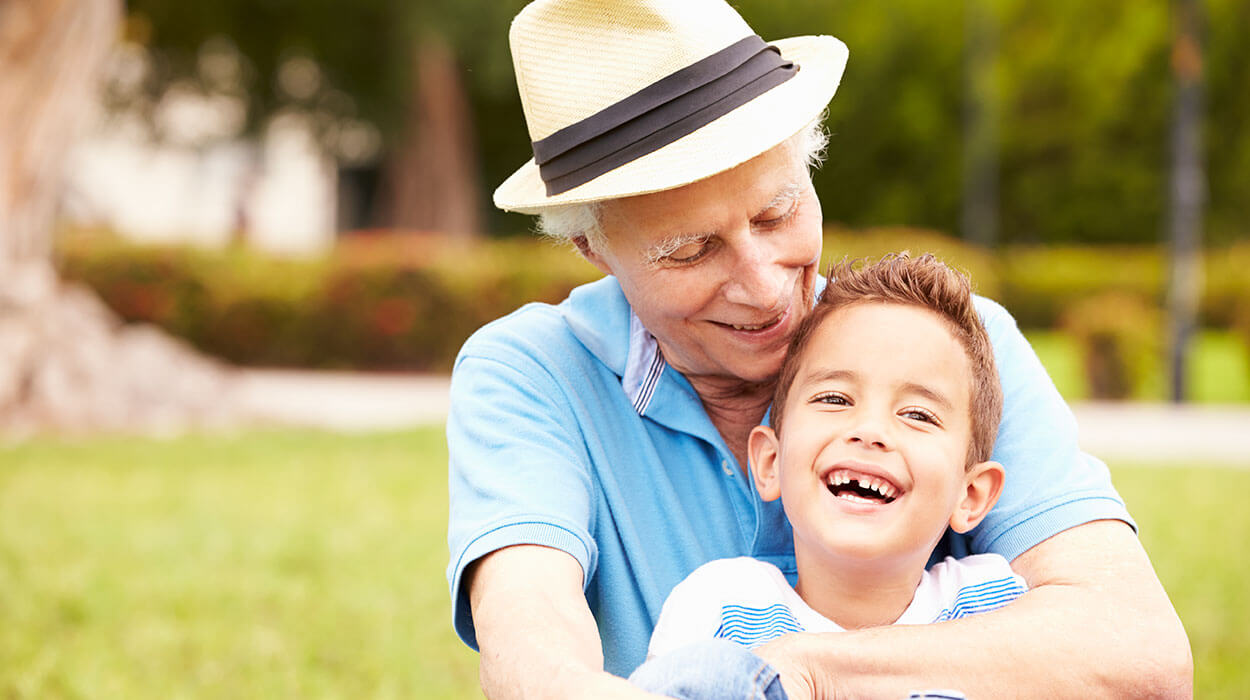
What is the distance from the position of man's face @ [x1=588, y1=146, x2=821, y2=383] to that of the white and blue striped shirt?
0.39 metres

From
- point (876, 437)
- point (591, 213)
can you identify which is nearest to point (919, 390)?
point (876, 437)

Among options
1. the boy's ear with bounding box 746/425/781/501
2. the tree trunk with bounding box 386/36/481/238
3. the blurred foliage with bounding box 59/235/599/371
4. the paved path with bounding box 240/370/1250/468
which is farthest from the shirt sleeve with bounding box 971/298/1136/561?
the tree trunk with bounding box 386/36/481/238

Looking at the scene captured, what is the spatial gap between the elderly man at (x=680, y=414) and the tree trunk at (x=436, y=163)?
58.6 feet

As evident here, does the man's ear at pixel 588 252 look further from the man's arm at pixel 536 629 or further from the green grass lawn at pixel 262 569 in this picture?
the green grass lawn at pixel 262 569

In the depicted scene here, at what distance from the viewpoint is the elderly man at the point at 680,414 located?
1.91 metres

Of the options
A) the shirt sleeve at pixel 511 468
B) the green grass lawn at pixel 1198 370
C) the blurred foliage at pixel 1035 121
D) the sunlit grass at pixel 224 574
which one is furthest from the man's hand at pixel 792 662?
the blurred foliage at pixel 1035 121

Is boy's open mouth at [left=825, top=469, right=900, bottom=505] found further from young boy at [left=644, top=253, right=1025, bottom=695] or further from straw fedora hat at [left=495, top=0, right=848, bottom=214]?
straw fedora hat at [left=495, top=0, right=848, bottom=214]

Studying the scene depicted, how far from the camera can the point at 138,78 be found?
19219mm

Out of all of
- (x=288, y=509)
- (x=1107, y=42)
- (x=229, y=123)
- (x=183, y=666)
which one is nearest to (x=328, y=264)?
(x=229, y=123)

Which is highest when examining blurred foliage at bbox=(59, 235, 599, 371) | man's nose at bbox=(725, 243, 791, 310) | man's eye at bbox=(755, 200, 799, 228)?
man's eye at bbox=(755, 200, 799, 228)

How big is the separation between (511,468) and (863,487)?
1.87 ft

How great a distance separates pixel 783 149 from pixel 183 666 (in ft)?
11.2

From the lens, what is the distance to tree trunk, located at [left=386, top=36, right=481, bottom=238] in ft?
65.5

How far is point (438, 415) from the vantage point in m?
11.4
